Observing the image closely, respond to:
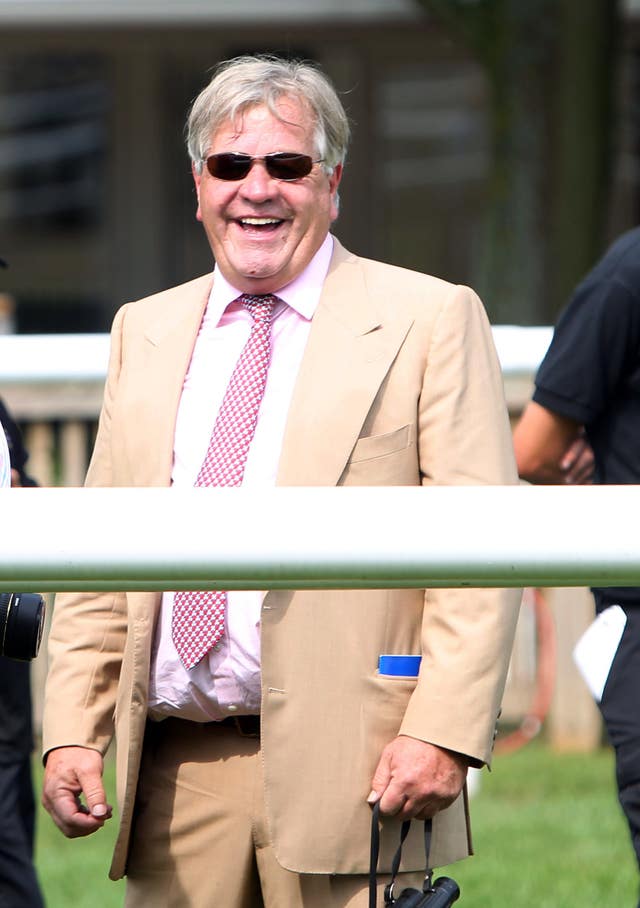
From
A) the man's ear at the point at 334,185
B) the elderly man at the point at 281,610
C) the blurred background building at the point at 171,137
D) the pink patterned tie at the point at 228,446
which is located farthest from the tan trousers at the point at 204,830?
the blurred background building at the point at 171,137

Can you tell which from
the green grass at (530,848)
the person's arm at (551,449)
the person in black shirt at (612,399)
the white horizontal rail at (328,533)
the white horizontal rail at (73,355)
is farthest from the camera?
the green grass at (530,848)

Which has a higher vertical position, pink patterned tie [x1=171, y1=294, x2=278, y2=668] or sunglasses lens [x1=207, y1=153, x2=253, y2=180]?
sunglasses lens [x1=207, y1=153, x2=253, y2=180]

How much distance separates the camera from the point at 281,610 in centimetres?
269

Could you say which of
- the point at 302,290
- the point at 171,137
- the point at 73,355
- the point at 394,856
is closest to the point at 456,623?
the point at 394,856

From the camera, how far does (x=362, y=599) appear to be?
273 cm

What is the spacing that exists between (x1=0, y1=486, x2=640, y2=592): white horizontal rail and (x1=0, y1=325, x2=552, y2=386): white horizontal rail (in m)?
1.76

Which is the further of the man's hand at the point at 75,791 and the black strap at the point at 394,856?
the man's hand at the point at 75,791

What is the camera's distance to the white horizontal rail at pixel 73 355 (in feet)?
11.3

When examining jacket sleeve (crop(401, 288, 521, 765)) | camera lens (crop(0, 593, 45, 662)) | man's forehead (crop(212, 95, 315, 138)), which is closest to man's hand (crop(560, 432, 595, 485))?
jacket sleeve (crop(401, 288, 521, 765))

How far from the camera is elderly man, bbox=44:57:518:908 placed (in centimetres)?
269

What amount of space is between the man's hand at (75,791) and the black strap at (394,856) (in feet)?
1.76

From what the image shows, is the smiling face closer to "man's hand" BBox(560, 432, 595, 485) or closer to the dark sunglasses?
the dark sunglasses

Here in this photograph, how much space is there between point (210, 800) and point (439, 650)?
0.52 meters

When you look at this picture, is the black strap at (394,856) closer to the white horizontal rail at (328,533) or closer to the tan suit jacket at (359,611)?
the tan suit jacket at (359,611)
